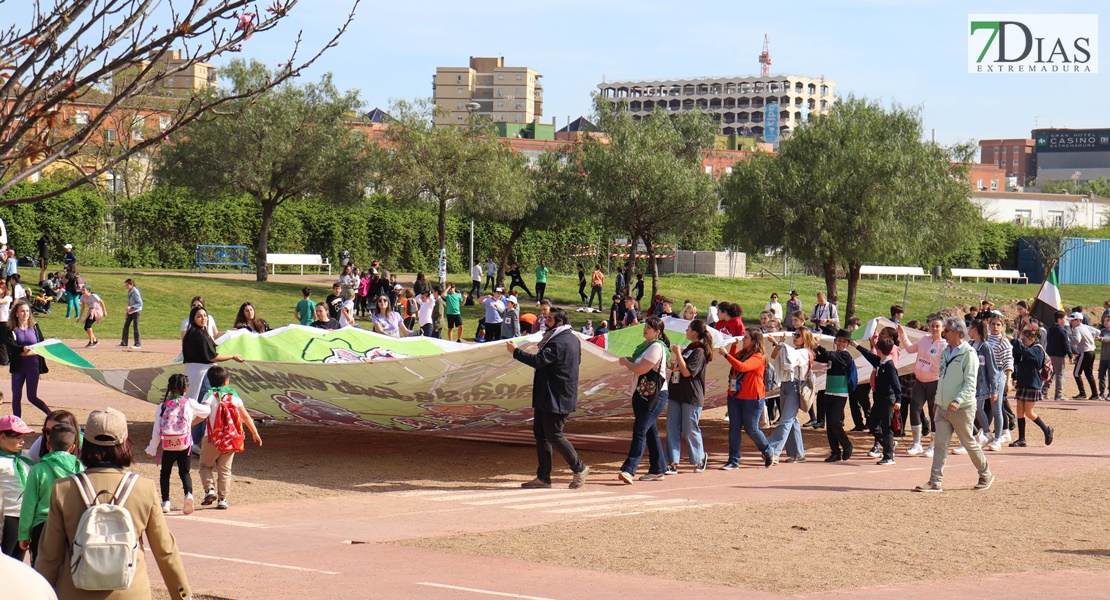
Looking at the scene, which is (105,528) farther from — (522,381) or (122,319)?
(122,319)

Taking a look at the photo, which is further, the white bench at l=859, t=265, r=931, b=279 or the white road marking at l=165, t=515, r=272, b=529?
the white bench at l=859, t=265, r=931, b=279

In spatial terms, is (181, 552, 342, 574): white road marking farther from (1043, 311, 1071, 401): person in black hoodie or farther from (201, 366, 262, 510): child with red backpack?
(1043, 311, 1071, 401): person in black hoodie

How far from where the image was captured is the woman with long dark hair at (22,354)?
554 inches

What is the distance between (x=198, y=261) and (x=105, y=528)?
42900 millimetres

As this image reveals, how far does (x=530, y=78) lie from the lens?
17875cm

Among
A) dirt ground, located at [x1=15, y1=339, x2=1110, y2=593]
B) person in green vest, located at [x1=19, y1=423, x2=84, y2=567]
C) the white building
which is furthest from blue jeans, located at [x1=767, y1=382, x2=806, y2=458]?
Answer: the white building

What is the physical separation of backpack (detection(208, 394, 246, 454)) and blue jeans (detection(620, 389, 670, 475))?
3.89 meters

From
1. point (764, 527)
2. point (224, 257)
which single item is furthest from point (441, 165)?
point (764, 527)

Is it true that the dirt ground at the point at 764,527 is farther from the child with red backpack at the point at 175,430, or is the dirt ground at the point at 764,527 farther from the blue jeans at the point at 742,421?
the blue jeans at the point at 742,421

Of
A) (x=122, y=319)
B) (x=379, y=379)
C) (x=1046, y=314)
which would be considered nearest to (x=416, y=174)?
(x=122, y=319)

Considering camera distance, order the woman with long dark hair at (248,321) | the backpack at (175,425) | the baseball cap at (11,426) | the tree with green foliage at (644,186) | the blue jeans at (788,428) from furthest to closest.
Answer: the tree with green foliage at (644,186) → the woman with long dark hair at (248,321) → the blue jeans at (788,428) → the backpack at (175,425) → the baseball cap at (11,426)

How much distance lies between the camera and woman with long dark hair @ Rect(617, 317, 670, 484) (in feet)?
38.6

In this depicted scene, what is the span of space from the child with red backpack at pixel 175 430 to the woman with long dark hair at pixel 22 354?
15.7ft

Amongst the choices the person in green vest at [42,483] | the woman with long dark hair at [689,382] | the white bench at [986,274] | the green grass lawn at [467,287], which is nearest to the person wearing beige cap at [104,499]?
the person in green vest at [42,483]
